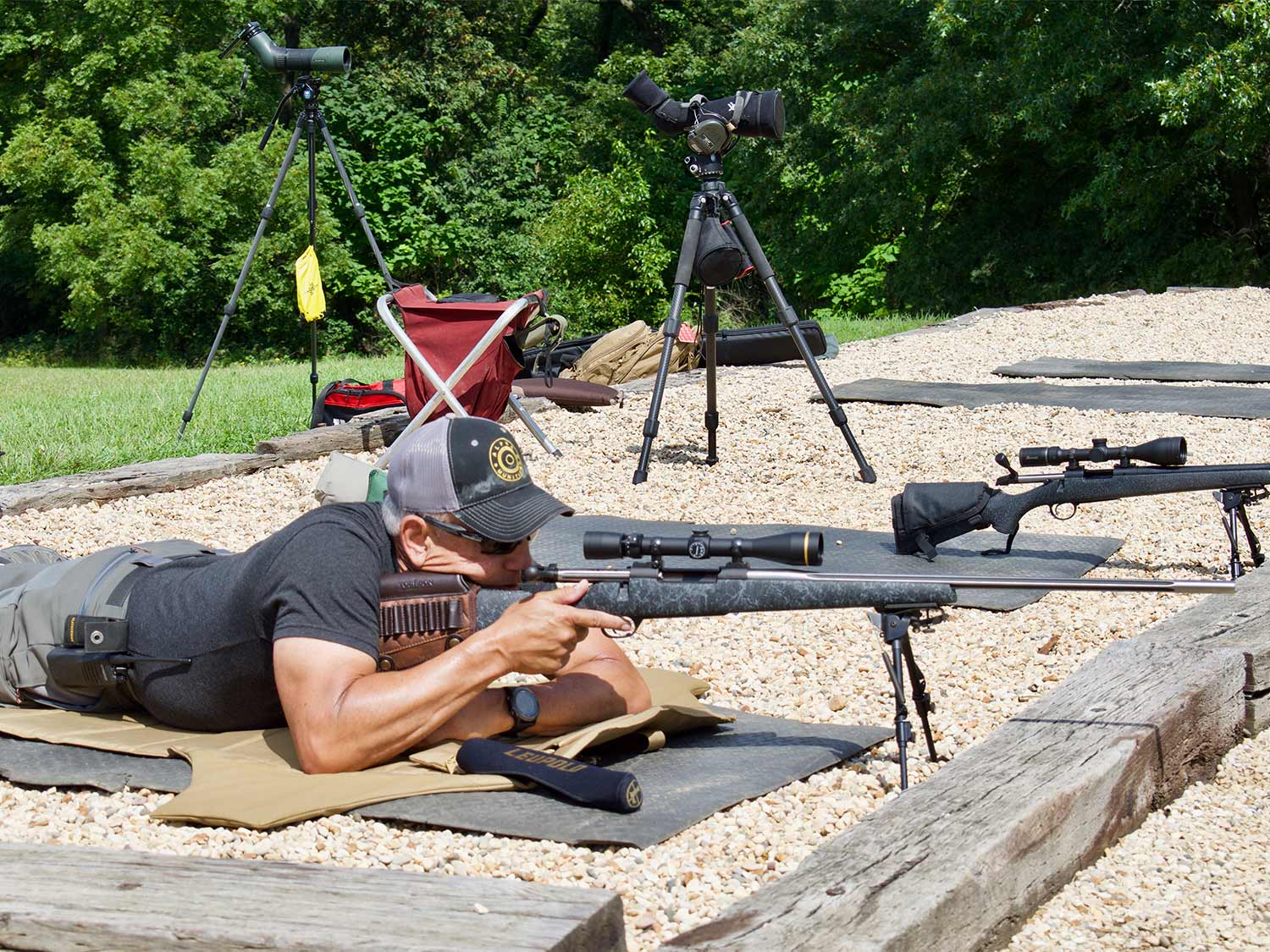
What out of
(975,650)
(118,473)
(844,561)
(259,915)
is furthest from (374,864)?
(118,473)

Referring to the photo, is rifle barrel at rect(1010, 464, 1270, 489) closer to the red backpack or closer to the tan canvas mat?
the tan canvas mat

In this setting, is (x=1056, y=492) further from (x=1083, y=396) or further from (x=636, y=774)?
(x=1083, y=396)

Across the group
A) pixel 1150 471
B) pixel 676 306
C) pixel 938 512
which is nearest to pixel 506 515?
pixel 938 512

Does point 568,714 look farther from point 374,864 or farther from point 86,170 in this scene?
point 86,170

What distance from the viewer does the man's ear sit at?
3.25 m

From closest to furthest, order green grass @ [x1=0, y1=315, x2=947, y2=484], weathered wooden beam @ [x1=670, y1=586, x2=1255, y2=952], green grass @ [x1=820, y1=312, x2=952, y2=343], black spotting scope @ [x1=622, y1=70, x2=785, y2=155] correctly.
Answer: weathered wooden beam @ [x1=670, y1=586, x2=1255, y2=952], black spotting scope @ [x1=622, y1=70, x2=785, y2=155], green grass @ [x1=0, y1=315, x2=947, y2=484], green grass @ [x1=820, y1=312, x2=952, y2=343]

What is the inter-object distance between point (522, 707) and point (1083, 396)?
682cm

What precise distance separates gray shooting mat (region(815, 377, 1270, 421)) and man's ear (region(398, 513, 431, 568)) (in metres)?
6.28

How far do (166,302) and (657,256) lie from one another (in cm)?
829

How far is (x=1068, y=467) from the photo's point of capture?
18.0 ft

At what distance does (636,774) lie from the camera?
345cm

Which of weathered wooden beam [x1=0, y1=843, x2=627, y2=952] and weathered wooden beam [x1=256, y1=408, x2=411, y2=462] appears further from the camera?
weathered wooden beam [x1=256, y1=408, x2=411, y2=462]

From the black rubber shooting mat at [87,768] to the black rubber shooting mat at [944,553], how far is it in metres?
1.98

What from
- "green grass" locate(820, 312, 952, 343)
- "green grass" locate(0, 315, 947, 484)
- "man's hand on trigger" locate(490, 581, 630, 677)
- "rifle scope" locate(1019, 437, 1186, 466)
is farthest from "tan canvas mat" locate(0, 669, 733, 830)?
"green grass" locate(820, 312, 952, 343)
